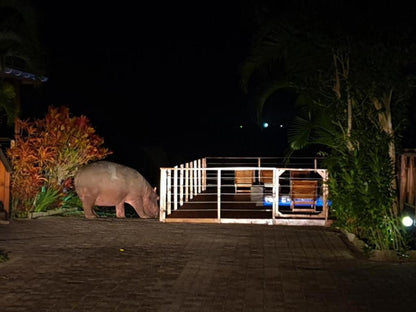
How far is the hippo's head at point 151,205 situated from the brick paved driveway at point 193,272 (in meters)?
3.65

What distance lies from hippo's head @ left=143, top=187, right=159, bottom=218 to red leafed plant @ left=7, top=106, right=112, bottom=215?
1.57m

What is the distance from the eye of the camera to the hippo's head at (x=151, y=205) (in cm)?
1731

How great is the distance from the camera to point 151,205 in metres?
17.4

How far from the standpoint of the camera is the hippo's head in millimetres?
17312

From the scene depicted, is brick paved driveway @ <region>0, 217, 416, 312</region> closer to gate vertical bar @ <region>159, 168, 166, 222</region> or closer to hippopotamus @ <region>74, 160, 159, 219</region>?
gate vertical bar @ <region>159, 168, 166, 222</region>

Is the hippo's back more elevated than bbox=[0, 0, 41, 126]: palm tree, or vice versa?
bbox=[0, 0, 41, 126]: palm tree

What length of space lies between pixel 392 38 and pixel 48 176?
9040 mm

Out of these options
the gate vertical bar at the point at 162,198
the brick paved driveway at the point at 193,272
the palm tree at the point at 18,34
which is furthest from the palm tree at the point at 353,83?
the palm tree at the point at 18,34

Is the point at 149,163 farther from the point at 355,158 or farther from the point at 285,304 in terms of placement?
the point at 285,304

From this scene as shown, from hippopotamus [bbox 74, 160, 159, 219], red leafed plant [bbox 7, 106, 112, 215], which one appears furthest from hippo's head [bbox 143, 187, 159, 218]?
red leafed plant [bbox 7, 106, 112, 215]

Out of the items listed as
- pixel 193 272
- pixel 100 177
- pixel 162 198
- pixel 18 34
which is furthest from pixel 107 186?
pixel 193 272

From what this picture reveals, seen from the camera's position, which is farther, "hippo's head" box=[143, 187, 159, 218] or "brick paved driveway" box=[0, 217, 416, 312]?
"hippo's head" box=[143, 187, 159, 218]

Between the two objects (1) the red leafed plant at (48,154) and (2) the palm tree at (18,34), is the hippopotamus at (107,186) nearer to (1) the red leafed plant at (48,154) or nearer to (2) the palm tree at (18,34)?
(1) the red leafed plant at (48,154)

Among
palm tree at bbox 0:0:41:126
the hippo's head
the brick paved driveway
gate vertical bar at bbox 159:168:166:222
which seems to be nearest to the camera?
the brick paved driveway
